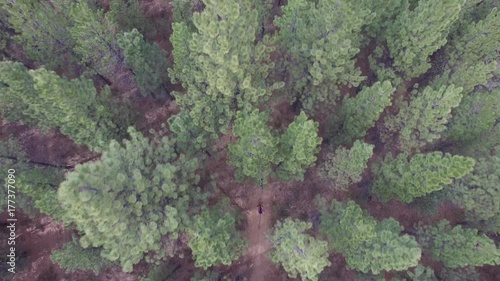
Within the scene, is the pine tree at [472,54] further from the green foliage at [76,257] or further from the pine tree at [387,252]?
the green foliage at [76,257]

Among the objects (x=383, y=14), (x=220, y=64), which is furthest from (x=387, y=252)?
(x=383, y=14)

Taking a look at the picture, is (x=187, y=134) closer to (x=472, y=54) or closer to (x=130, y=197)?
(x=130, y=197)

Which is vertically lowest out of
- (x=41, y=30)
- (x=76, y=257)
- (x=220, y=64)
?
(x=76, y=257)

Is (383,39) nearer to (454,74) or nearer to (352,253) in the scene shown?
(454,74)

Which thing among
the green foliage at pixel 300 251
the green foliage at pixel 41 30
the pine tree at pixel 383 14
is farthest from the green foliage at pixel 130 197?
the pine tree at pixel 383 14

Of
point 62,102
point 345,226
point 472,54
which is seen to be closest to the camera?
point 62,102

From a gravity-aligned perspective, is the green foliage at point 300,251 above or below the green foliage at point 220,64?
below
